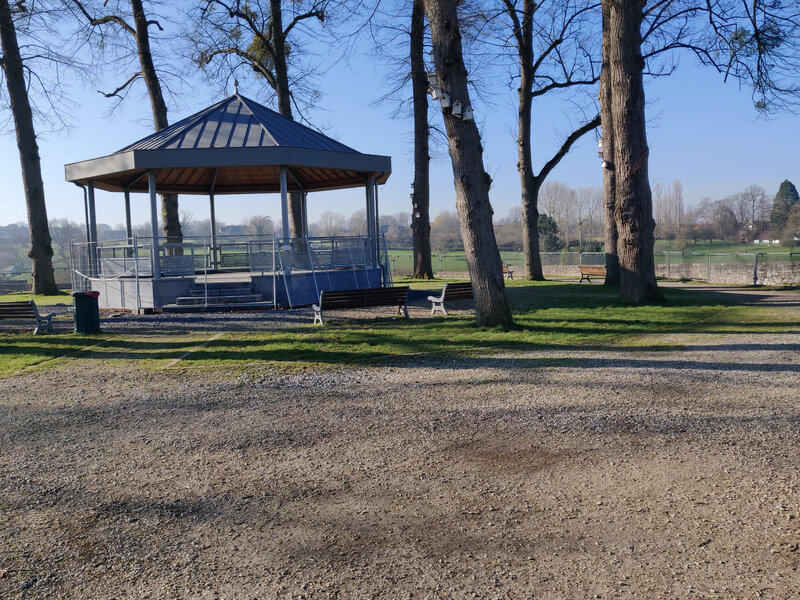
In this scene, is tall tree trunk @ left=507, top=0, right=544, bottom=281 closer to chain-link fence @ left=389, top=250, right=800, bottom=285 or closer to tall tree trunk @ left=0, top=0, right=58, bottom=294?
chain-link fence @ left=389, top=250, right=800, bottom=285

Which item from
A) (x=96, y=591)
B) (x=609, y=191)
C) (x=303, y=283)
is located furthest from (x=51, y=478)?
(x=609, y=191)

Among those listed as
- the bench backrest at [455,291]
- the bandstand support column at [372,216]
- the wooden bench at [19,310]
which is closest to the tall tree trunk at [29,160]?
the wooden bench at [19,310]

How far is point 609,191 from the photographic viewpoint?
2042 centimetres

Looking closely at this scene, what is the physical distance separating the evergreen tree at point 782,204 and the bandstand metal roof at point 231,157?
47.9 m

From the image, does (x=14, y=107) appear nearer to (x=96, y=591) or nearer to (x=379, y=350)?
(x=379, y=350)

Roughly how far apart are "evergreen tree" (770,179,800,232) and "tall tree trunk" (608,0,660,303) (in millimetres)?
46832

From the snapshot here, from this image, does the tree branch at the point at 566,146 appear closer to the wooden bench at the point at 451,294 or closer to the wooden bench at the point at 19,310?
the wooden bench at the point at 451,294

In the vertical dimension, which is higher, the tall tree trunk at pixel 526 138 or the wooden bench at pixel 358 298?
the tall tree trunk at pixel 526 138

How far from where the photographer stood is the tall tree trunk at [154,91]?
23.2 meters

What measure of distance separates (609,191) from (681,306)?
6.36m

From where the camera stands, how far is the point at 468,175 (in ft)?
37.5

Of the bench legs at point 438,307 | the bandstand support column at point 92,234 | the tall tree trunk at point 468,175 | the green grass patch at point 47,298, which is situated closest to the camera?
the tall tree trunk at point 468,175

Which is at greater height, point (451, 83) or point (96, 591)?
point (451, 83)

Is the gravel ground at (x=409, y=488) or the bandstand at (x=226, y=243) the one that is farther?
the bandstand at (x=226, y=243)
